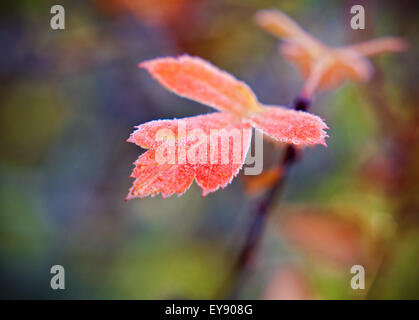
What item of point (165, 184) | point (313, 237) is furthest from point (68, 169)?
point (165, 184)

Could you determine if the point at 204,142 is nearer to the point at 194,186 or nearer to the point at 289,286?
the point at 289,286

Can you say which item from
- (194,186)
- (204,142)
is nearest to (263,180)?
(204,142)

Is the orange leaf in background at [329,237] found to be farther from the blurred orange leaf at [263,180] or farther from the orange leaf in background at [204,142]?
the orange leaf in background at [204,142]

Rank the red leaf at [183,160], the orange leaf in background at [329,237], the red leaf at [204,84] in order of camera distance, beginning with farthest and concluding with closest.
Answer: the orange leaf in background at [329,237]
the red leaf at [204,84]
the red leaf at [183,160]

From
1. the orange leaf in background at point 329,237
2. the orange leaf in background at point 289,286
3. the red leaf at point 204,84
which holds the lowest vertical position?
the orange leaf in background at point 289,286

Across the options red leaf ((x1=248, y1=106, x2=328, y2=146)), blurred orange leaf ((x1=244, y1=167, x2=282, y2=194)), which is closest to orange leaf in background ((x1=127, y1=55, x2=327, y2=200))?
red leaf ((x1=248, y1=106, x2=328, y2=146))

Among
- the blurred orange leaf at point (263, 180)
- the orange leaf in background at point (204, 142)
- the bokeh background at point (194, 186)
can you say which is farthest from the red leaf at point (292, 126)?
the bokeh background at point (194, 186)
